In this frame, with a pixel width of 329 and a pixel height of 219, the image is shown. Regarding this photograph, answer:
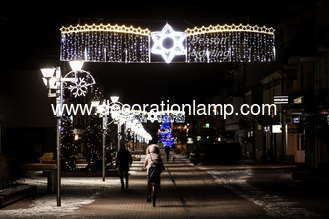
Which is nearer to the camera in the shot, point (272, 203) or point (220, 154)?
Answer: point (272, 203)

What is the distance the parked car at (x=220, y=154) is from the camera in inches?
2099

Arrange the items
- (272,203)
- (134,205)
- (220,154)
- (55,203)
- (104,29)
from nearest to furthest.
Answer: (134,205), (272,203), (55,203), (104,29), (220,154)

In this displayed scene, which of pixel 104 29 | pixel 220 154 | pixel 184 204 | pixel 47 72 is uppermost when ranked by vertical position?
pixel 104 29

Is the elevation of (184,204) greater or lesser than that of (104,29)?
lesser

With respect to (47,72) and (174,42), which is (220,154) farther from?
(47,72)

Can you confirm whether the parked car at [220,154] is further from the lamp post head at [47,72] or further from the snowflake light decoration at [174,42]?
the lamp post head at [47,72]

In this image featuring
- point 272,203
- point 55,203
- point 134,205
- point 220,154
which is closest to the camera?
point 134,205

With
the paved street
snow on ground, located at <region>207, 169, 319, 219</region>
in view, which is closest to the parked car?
snow on ground, located at <region>207, 169, 319, 219</region>

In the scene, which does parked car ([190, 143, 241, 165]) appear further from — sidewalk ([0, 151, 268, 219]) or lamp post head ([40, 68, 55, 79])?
lamp post head ([40, 68, 55, 79])

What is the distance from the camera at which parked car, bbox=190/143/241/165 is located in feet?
175

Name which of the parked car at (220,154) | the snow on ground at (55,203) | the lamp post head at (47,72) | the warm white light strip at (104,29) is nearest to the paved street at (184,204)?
the snow on ground at (55,203)

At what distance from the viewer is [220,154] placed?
53656 mm

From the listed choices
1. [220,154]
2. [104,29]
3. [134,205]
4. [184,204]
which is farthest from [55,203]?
[220,154]

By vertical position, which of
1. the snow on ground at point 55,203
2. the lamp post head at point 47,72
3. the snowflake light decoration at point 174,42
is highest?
the snowflake light decoration at point 174,42
